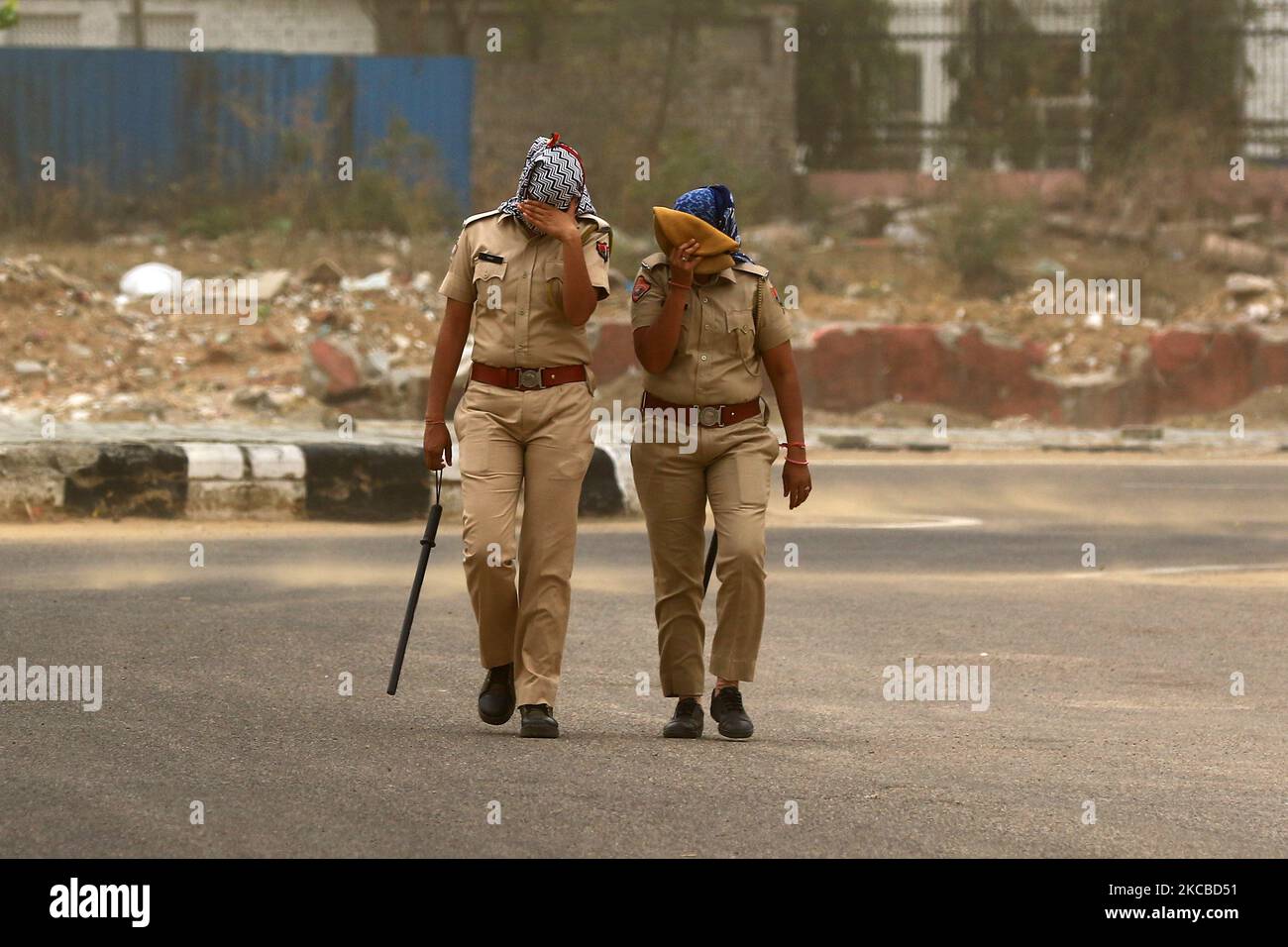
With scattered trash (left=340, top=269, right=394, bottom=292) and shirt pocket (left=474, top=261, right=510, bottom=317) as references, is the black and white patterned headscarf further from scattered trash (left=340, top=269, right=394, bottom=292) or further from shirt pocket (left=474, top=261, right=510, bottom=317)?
scattered trash (left=340, top=269, right=394, bottom=292)

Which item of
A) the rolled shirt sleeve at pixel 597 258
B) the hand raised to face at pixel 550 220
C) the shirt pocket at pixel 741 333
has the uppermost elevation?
the hand raised to face at pixel 550 220

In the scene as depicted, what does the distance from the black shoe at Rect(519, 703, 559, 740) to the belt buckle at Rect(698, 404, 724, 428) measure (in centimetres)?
105

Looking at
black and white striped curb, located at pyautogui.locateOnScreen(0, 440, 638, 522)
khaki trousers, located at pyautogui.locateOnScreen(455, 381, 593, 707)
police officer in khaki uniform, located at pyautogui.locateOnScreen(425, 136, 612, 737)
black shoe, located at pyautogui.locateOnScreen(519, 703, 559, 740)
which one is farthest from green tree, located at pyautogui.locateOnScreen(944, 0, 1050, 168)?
black shoe, located at pyautogui.locateOnScreen(519, 703, 559, 740)

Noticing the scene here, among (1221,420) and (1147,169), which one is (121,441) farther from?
(1147,169)

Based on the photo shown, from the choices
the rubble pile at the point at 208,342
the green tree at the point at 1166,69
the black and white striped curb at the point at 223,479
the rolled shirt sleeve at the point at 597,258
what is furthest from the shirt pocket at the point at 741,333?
the green tree at the point at 1166,69

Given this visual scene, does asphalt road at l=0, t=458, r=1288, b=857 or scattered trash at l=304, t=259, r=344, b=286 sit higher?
scattered trash at l=304, t=259, r=344, b=286

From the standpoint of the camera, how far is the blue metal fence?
88.6ft

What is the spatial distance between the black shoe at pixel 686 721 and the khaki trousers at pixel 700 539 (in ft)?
0.12

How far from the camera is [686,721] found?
652 cm

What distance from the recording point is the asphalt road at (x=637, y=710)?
524 cm

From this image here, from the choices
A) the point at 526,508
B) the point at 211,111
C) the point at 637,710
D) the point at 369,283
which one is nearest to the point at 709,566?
the point at 526,508

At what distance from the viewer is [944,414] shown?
21.7 m

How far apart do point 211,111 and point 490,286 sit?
22323mm

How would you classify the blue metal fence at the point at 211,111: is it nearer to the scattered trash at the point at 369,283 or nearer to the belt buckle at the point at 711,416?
the scattered trash at the point at 369,283
